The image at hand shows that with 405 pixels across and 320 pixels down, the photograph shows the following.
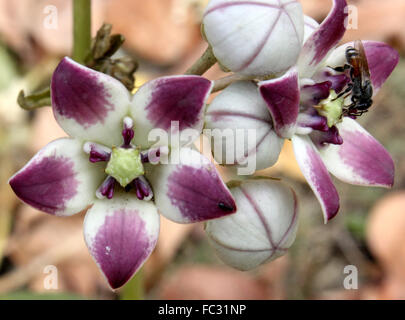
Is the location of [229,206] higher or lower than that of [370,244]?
higher

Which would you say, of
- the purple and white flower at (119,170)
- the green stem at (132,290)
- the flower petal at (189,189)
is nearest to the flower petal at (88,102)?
the purple and white flower at (119,170)

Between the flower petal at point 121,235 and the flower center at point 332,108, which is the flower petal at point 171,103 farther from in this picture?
the flower center at point 332,108

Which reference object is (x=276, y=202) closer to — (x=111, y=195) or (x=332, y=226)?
(x=111, y=195)

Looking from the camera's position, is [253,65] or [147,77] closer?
[253,65]

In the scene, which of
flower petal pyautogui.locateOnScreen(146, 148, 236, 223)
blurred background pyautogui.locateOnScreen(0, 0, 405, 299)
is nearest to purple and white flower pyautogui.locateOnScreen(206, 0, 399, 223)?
flower petal pyautogui.locateOnScreen(146, 148, 236, 223)

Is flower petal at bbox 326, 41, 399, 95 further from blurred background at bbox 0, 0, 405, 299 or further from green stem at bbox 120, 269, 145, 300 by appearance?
blurred background at bbox 0, 0, 405, 299

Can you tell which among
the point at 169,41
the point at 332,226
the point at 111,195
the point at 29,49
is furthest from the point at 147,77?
the point at 111,195
